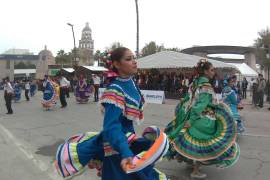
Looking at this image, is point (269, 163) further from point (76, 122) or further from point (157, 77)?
point (157, 77)

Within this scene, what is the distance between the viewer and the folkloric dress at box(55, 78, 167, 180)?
3041 millimetres

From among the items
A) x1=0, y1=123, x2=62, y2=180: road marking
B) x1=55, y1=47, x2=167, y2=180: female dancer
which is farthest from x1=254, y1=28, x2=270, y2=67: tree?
x1=55, y1=47, x2=167, y2=180: female dancer

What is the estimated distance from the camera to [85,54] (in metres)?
100

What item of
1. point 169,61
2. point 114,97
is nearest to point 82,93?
point 169,61

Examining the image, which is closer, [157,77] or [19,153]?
[19,153]

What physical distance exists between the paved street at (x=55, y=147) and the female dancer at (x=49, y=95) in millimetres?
2599

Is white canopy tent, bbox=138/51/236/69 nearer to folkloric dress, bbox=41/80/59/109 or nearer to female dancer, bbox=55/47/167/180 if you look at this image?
folkloric dress, bbox=41/80/59/109

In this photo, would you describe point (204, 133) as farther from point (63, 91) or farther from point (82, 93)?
point (82, 93)

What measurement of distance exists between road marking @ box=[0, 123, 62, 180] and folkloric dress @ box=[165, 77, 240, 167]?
1.91m

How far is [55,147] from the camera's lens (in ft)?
27.3

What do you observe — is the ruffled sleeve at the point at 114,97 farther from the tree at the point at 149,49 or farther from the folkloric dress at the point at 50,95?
the tree at the point at 149,49

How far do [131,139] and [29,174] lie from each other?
357 cm

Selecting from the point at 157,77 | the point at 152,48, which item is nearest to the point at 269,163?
the point at 157,77

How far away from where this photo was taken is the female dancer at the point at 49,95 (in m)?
16.9
